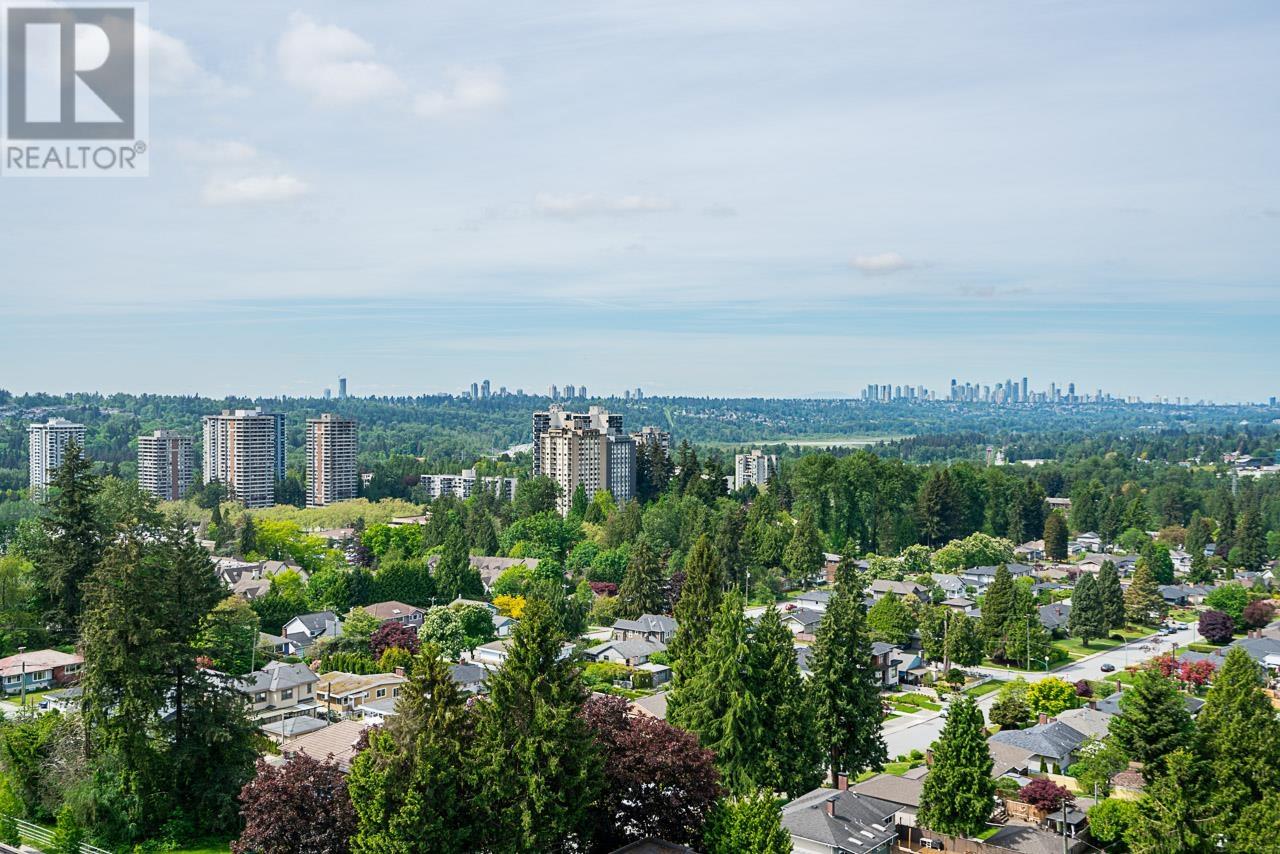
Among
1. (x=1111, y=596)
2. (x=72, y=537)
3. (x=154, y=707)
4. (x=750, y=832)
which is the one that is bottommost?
A: (x=1111, y=596)

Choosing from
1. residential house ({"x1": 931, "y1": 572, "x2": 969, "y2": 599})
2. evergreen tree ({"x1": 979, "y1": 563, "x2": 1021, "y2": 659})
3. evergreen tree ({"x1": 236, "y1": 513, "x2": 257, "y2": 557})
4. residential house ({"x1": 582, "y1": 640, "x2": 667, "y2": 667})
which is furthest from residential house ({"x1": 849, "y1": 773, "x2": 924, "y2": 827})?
evergreen tree ({"x1": 236, "y1": 513, "x2": 257, "y2": 557})

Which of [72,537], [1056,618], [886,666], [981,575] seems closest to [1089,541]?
[981,575]

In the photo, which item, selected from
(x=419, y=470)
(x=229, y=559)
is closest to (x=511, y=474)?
(x=419, y=470)

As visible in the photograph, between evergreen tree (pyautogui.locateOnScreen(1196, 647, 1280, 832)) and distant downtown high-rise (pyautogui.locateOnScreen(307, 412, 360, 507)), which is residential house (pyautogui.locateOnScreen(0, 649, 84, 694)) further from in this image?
distant downtown high-rise (pyautogui.locateOnScreen(307, 412, 360, 507))

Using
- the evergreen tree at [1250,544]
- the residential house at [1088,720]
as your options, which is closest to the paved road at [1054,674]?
the residential house at [1088,720]

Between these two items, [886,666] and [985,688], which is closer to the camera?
[886,666]

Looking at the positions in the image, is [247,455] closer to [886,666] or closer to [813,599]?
[813,599]
